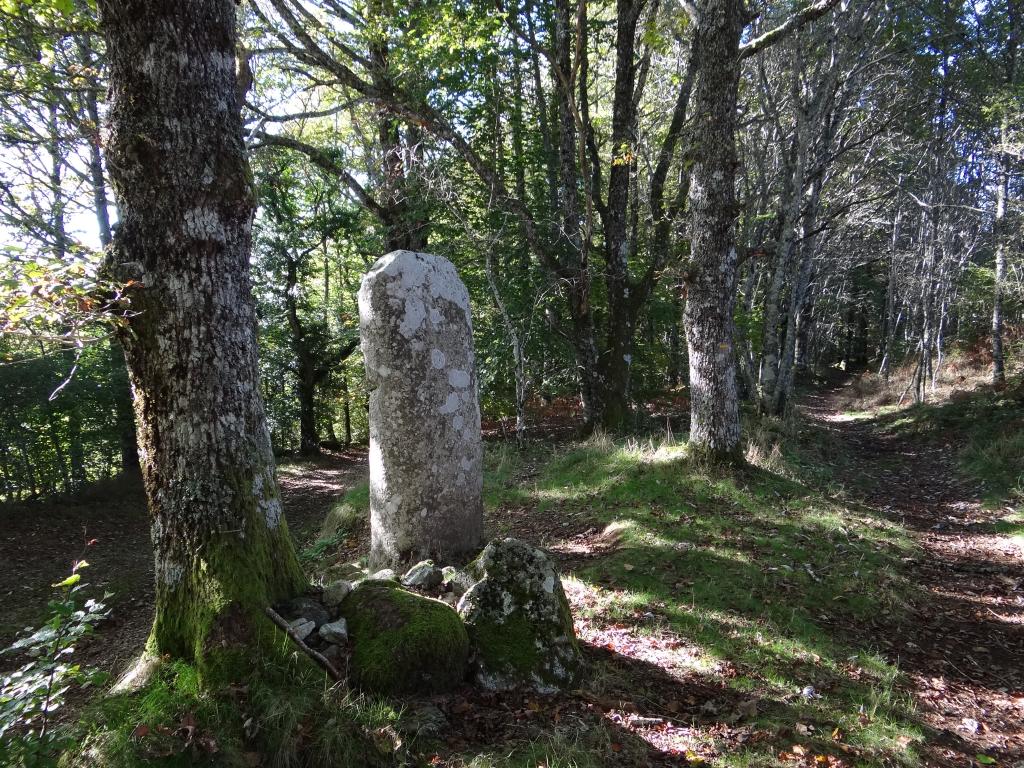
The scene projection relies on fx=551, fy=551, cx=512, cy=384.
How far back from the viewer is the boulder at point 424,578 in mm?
4266

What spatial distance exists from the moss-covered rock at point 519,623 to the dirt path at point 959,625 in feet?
6.94

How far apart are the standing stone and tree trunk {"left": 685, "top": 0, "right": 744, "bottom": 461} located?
3366 mm

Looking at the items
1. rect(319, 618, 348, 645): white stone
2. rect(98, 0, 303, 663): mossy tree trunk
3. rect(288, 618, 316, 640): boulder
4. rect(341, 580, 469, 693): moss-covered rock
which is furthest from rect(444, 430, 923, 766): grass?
rect(98, 0, 303, 663): mossy tree trunk

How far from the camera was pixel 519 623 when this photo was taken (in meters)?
3.70

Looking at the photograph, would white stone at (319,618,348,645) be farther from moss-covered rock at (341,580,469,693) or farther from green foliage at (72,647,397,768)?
green foliage at (72,647,397,768)

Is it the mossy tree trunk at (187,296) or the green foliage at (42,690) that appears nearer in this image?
the green foliage at (42,690)

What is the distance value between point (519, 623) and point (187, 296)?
2.84m

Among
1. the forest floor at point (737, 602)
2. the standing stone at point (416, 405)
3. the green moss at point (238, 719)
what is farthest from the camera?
the standing stone at point (416, 405)

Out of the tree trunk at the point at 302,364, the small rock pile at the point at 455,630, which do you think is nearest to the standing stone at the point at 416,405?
the small rock pile at the point at 455,630

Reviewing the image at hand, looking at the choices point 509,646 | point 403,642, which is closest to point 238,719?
point 403,642

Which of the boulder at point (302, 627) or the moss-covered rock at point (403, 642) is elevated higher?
the boulder at point (302, 627)

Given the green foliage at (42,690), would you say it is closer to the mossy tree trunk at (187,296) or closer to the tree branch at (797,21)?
the mossy tree trunk at (187,296)

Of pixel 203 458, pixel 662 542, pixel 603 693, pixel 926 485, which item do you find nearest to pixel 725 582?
pixel 662 542

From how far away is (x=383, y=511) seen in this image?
530cm
